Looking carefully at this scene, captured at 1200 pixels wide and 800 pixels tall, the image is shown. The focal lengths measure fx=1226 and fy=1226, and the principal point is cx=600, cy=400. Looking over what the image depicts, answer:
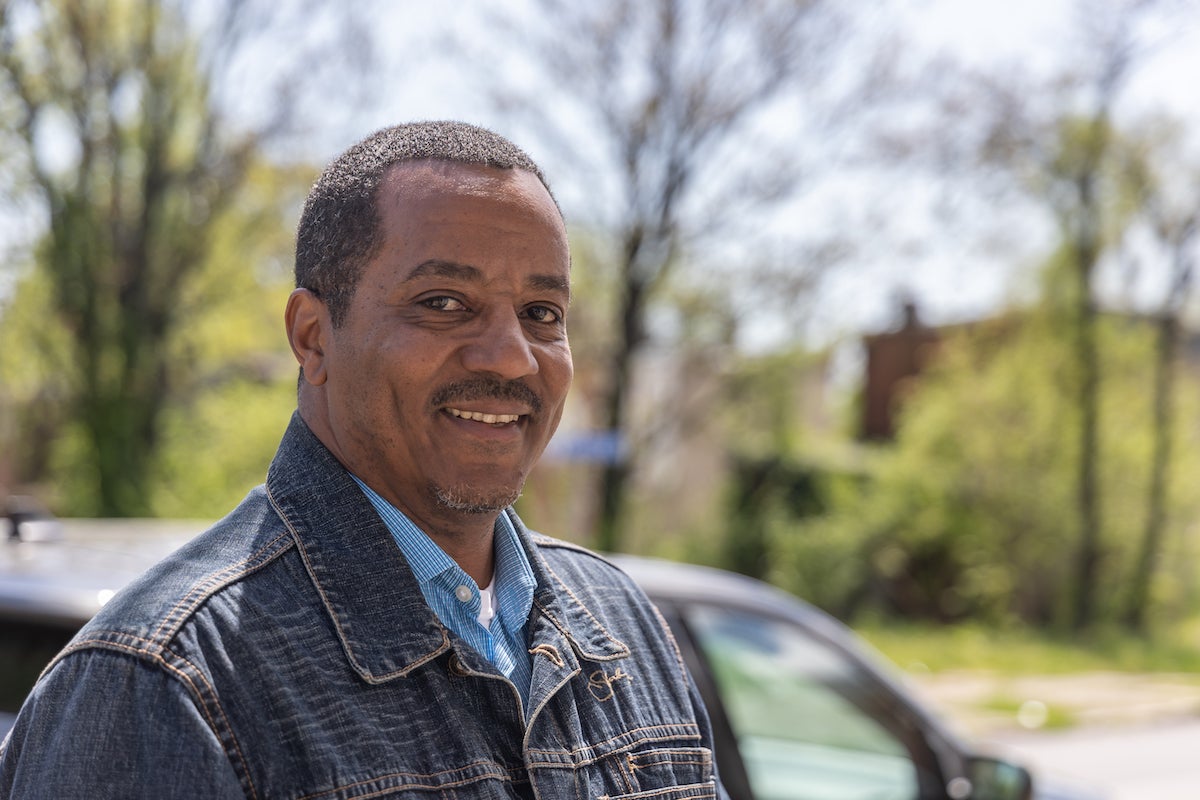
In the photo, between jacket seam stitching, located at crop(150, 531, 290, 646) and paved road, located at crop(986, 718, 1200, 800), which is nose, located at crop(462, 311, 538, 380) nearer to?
jacket seam stitching, located at crop(150, 531, 290, 646)

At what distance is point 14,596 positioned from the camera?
2.89 m

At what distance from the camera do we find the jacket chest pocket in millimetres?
1659

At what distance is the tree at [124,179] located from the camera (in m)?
11.6

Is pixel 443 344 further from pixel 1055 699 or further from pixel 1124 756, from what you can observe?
pixel 1055 699

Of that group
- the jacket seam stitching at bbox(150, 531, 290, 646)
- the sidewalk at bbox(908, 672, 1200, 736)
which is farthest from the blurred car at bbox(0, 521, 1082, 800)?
the sidewalk at bbox(908, 672, 1200, 736)

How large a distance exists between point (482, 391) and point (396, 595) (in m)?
0.29

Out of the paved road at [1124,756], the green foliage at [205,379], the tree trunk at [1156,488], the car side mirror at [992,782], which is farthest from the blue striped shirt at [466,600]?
the tree trunk at [1156,488]

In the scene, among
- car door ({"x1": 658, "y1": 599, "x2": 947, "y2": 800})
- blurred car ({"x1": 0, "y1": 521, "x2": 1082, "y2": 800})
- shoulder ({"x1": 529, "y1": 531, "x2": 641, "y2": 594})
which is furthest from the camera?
car door ({"x1": 658, "y1": 599, "x2": 947, "y2": 800})

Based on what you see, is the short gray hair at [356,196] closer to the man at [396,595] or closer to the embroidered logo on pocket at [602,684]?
the man at [396,595]

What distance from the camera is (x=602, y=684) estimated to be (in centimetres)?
173

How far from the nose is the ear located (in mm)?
198

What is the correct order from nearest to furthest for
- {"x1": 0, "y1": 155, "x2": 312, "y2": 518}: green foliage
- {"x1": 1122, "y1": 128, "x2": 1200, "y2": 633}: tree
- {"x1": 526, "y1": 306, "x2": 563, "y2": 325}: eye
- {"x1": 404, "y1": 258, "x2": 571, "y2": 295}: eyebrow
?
1. {"x1": 404, "y1": 258, "x2": 571, "y2": 295}: eyebrow
2. {"x1": 526, "y1": 306, "x2": 563, "y2": 325}: eye
3. {"x1": 0, "y1": 155, "x2": 312, "y2": 518}: green foliage
4. {"x1": 1122, "y1": 128, "x2": 1200, "y2": 633}: tree

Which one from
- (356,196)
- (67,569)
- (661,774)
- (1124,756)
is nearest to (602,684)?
(661,774)

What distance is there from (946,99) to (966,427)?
284 inches
